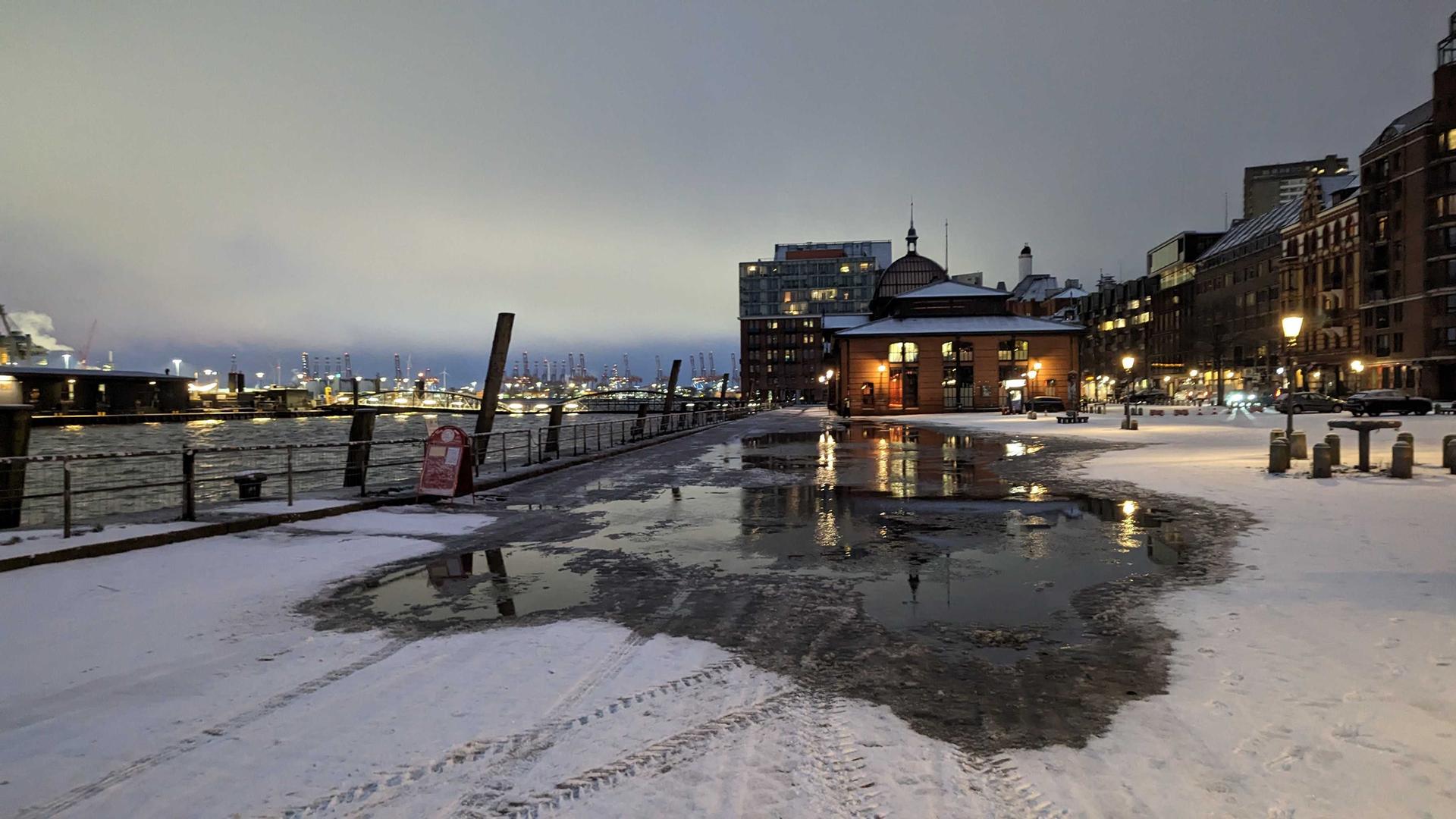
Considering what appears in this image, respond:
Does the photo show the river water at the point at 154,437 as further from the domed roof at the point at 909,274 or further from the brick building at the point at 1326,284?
the brick building at the point at 1326,284

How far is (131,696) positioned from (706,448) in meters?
24.6

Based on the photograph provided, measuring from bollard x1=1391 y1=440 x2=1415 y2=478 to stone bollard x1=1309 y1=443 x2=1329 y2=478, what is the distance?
113 cm

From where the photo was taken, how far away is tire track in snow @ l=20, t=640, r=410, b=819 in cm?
353

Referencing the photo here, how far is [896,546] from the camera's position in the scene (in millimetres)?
9602

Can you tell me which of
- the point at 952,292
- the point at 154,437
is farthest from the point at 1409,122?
the point at 154,437

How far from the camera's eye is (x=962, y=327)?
6494 cm

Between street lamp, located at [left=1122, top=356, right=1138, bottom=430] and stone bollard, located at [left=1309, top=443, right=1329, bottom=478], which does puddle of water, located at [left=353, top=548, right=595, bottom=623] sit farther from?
street lamp, located at [left=1122, top=356, right=1138, bottom=430]

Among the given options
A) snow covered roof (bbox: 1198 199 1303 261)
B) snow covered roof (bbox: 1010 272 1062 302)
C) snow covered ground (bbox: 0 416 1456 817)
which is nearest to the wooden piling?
snow covered ground (bbox: 0 416 1456 817)

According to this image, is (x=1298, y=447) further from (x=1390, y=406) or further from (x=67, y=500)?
(x=1390, y=406)

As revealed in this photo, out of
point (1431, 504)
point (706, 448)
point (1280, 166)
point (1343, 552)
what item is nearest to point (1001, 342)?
point (706, 448)

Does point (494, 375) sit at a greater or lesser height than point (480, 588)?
greater

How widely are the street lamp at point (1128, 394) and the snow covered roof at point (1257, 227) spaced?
62.0 feet

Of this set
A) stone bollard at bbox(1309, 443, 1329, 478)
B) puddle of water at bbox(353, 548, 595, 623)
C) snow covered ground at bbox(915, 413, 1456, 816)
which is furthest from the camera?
stone bollard at bbox(1309, 443, 1329, 478)

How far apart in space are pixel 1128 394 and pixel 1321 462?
154 feet
